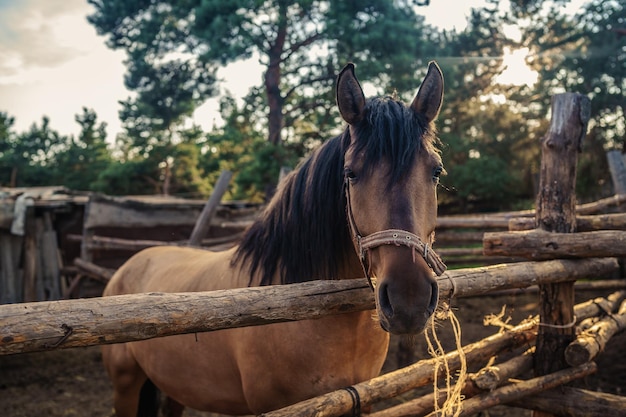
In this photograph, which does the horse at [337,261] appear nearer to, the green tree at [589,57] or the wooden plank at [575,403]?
the wooden plank at [575,403]

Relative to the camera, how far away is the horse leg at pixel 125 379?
3484 millimetres

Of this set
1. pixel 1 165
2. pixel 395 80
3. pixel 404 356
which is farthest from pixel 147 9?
pixel 1 165

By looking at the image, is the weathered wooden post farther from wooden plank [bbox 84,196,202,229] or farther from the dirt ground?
wooden plank [bbox 84,196,202,229]

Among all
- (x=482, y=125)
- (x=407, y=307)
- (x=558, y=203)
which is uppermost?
(x=482, y=125)

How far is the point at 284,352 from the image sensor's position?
2.18 m

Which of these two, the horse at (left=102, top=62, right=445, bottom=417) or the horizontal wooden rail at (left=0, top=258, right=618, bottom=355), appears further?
the horse at (left=102, top=62, right=445, bottom=417)

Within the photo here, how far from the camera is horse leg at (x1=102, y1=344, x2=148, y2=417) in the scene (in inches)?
137

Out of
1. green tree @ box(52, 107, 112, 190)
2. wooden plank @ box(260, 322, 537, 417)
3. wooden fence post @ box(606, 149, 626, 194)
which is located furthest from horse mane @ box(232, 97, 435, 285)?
green tree @ box(52, 107, 112, 190)

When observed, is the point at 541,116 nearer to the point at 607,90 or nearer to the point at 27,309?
the point at 607,90

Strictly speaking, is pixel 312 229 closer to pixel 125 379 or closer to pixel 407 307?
pixel 407 307

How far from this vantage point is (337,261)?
2.13m

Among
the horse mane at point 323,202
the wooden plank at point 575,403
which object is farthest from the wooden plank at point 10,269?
the wooden plank at point 575,403

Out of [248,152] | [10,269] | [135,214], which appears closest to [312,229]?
[135,214]

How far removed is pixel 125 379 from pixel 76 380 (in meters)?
2.70
